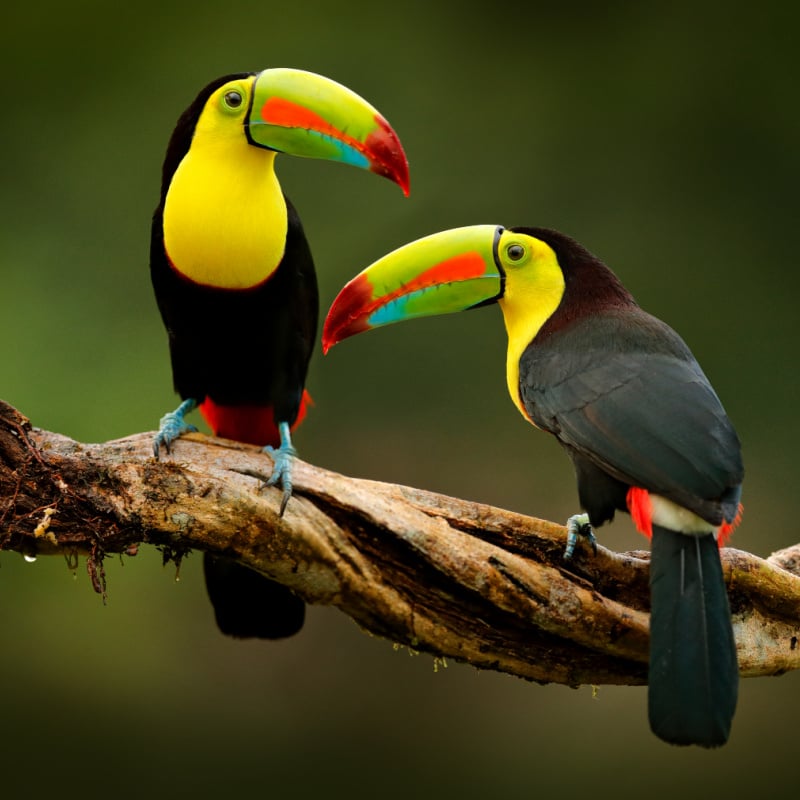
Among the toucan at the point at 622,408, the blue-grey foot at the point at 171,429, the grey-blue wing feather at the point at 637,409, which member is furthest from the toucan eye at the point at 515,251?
the blue-grey foot at the point at 171,429

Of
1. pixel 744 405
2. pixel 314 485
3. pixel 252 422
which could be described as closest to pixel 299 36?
pixel 744 405

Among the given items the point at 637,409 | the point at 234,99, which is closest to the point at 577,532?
the point at 637,409

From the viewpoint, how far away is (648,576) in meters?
2.33

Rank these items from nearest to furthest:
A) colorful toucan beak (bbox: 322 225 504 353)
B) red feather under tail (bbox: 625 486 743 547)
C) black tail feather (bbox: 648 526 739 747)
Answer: black tail feather (bbox: 648 526 739 747) < red feather under tail (bbox: 625 486 743 547) < colorful toucan beak (bbox: 322 225 504 353)

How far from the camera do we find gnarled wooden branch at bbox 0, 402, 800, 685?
2049mm

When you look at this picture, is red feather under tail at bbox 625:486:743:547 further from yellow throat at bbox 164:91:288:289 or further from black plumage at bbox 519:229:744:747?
yellow throat at bbox 164:91:288:289

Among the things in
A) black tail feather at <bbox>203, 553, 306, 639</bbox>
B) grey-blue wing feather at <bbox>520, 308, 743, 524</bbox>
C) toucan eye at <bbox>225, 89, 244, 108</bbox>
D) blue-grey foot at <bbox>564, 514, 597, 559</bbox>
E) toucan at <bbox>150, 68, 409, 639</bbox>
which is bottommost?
black tail feather at <bbox>203, 553, 306, 639</bbox>

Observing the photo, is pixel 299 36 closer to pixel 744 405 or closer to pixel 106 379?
pixel 106 379

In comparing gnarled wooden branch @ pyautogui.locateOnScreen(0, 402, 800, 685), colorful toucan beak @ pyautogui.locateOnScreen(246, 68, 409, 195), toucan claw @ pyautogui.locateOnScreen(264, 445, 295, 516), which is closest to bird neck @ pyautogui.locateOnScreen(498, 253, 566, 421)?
colorful toucan beak @ pyautogui.locateOnScreen(246, 68, 409, 195)

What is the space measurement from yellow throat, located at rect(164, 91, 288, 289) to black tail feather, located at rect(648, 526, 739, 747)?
1011mm

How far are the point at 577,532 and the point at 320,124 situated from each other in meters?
0.93

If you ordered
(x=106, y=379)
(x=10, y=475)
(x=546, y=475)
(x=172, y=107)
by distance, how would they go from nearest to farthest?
(x=10, y=475), (x=106, y=379), (x=546, y=475), (x=172, y=107)

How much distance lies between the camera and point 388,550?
2191 mm

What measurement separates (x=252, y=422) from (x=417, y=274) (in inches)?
21.4
